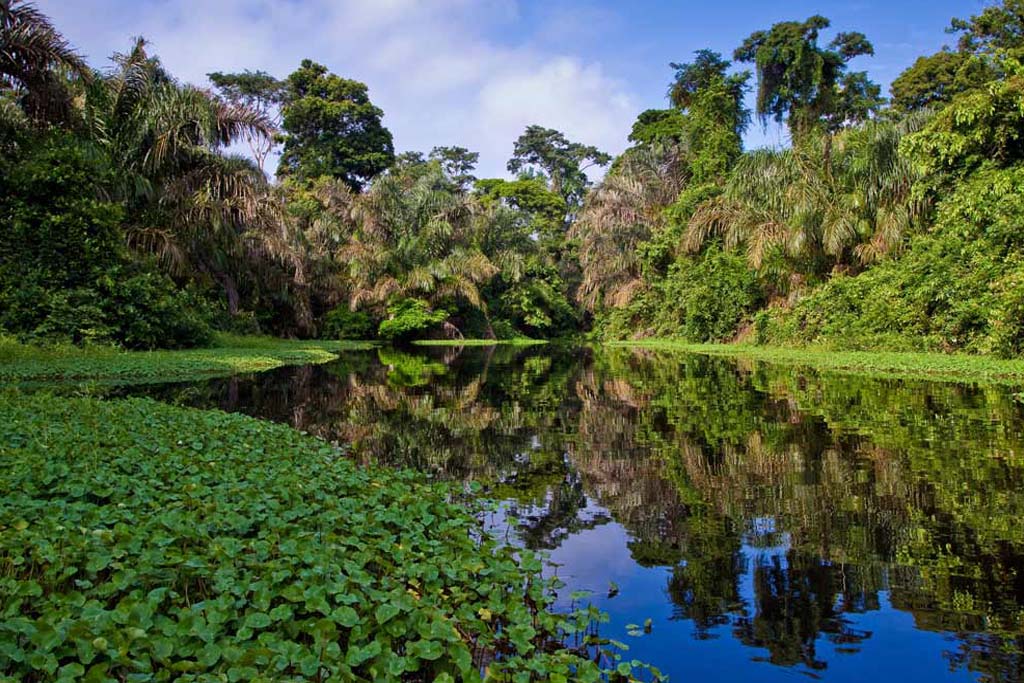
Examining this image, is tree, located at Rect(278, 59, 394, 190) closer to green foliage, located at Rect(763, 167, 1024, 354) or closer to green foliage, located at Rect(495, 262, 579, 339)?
green foliage, located at Rect(495, 262, 579, 339)

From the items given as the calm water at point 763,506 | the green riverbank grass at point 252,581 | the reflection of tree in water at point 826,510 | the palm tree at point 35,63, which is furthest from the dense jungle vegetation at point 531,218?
the green riverbank grass at point 252,581

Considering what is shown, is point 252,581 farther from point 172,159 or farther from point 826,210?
point 826,210

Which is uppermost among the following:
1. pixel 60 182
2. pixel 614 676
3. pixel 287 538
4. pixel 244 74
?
pixel 244 74

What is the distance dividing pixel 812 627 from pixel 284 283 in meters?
31.8

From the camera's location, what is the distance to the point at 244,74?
52812 millimetres

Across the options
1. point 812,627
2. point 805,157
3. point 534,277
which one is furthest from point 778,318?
point 812,627

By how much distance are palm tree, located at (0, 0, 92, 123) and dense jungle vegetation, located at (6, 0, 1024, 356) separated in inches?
1.8

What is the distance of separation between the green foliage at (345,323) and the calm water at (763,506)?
83.2 ft

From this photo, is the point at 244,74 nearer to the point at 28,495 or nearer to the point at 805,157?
the point at 805,157

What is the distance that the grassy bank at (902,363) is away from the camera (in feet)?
46.3

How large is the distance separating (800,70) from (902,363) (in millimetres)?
23784

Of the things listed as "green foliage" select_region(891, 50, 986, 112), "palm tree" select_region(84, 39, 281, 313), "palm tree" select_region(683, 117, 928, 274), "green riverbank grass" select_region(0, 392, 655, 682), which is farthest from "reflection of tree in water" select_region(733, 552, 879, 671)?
"green foliage" select_region(891, 50, 986, 112)

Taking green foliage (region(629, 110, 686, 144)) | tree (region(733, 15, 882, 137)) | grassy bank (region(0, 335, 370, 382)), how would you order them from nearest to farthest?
grassy bank (region(0, 335, 370, 382)) → tree (region(733, 15, 882, 137)) → green foliage (region(629, 110, 686, 144))

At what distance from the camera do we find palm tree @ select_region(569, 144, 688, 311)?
1534 inches
